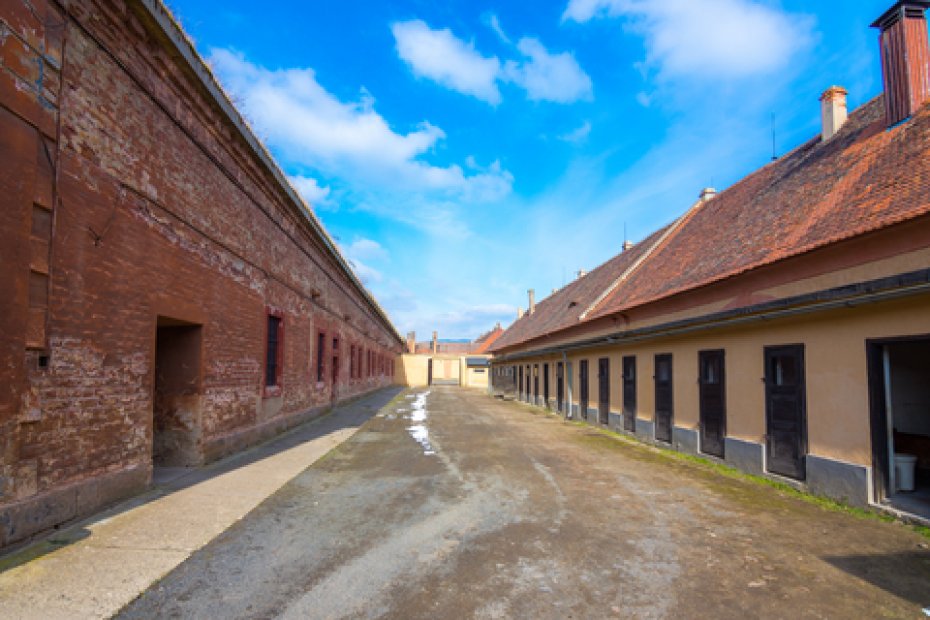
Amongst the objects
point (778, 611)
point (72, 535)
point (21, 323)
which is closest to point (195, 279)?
point (21, 323)

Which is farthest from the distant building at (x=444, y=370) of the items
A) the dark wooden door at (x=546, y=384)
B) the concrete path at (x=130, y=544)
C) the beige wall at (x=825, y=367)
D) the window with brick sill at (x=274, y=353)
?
the concrete path at (x=130, y=544)

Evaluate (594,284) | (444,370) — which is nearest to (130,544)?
(594,284)

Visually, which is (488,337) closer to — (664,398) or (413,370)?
(413,370)

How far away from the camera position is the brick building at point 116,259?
461cm

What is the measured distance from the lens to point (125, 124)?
6.23 m

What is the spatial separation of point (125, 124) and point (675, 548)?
8.04 metres

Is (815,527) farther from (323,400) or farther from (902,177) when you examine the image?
(323,400)

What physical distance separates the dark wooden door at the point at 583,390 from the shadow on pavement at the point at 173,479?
765 centimetres

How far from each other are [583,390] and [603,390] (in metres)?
1.97

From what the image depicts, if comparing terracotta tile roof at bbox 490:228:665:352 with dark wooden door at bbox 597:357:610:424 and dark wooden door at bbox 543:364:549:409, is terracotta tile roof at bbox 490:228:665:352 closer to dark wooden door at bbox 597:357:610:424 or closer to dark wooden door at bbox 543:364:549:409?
dark wooden door at bbox 543:364:549:409

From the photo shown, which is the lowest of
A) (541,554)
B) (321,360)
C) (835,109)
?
(541,554)

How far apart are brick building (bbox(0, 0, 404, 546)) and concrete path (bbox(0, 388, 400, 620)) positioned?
0.33m

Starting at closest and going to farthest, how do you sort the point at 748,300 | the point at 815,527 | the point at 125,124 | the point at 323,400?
the point at 815,527 → the point at 125,124 → the point at 748,300 → the point at 323,400

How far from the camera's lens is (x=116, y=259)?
599 centimetres
